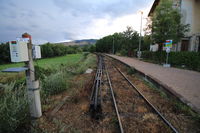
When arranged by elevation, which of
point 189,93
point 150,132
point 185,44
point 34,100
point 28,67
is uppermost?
point 185,44

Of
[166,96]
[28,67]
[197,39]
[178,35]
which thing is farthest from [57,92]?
[197,39]

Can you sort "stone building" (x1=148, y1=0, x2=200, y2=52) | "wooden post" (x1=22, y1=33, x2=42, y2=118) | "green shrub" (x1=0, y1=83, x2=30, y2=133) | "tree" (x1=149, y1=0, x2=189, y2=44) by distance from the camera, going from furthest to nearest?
"stone building" (x1=148, y1=0, x2=200, y2=52)
"tree" (x1=149, y1=0, x2=189, y2=44)
"wooden post" (x1=22, y1=33, x2=42, y2=118)
"green shrub" (x1=0, y1=83, x2=30, y2=133)

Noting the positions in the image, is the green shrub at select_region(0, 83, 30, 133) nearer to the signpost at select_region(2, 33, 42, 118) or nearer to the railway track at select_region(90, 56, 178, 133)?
the signpost at select_region(2, 33, 42, 118)

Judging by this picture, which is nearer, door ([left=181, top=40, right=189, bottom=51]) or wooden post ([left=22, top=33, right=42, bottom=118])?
wooden post ([left=22, top=33, right=42, bottom=118])

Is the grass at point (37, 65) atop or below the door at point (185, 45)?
below

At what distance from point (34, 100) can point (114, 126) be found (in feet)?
6.59

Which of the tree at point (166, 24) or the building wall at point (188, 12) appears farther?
the building wall at point (188, 12)

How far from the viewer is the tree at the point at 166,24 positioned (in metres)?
11.9

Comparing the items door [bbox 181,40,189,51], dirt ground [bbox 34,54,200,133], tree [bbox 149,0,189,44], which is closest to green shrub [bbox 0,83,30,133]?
dirt ground [bbox 34,54,200,133]

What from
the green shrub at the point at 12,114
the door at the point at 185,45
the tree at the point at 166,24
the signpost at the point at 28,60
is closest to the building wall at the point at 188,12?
the door at the point at 185,45

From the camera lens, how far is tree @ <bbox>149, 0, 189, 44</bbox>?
11922mm

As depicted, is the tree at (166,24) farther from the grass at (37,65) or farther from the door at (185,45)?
the grass at (37,65)

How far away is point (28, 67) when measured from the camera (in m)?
2.24

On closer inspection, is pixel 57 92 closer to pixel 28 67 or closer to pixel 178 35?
pixel 28 67
